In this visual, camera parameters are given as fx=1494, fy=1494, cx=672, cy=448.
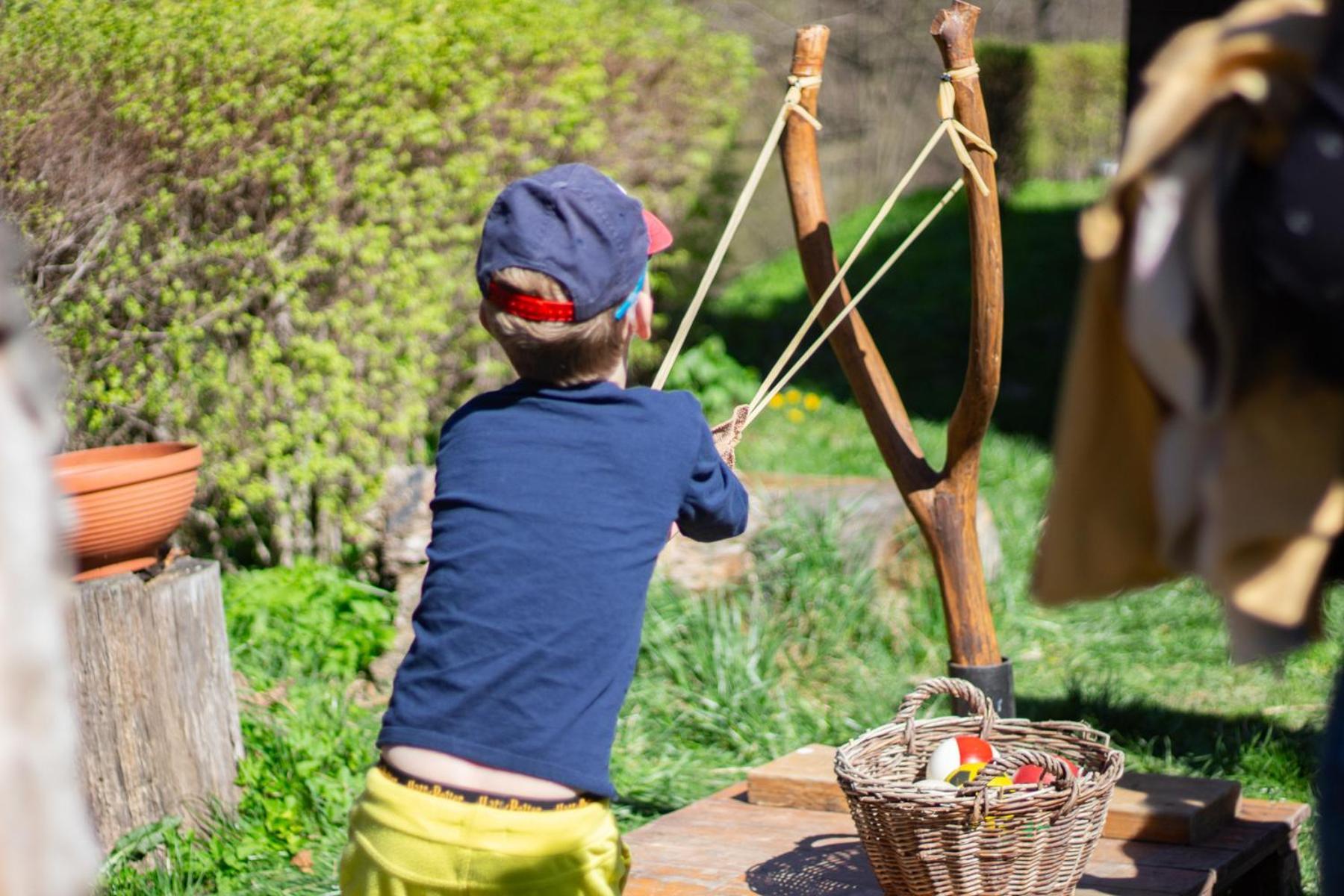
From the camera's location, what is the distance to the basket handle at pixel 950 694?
2.79 metres

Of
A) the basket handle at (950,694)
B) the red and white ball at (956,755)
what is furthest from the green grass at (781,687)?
the red and white ball at (956,755)

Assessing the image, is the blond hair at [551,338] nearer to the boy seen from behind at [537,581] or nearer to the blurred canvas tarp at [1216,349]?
the boy seen from behind at [537,581]

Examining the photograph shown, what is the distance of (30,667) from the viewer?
951mm

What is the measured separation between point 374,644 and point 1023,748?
2.44 m

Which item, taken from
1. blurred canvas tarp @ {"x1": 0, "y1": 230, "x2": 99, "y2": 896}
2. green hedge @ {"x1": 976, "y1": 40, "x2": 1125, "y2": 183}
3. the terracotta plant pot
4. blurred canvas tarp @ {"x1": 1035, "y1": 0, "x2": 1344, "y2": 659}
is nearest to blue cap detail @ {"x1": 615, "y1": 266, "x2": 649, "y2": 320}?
blurred canvas tarp @ {"x1": 1035, "y1": 0, "x2": 1344, "y2": 659}

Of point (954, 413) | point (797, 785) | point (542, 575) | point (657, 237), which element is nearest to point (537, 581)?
point (542, 575)

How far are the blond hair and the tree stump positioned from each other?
1.73 meters

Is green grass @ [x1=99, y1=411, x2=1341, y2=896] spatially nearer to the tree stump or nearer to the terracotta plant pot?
the tree stump

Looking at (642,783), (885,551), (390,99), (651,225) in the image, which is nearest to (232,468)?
(390,99)

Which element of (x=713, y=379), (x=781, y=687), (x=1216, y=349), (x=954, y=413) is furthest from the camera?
(x=713, y=379)

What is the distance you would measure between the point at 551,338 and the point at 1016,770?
1.24 m

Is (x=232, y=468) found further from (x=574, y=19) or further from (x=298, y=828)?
(x=574, y=19)

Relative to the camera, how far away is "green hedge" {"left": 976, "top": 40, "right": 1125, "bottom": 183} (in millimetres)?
12141

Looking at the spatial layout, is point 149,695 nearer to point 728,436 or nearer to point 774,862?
point 774,862
